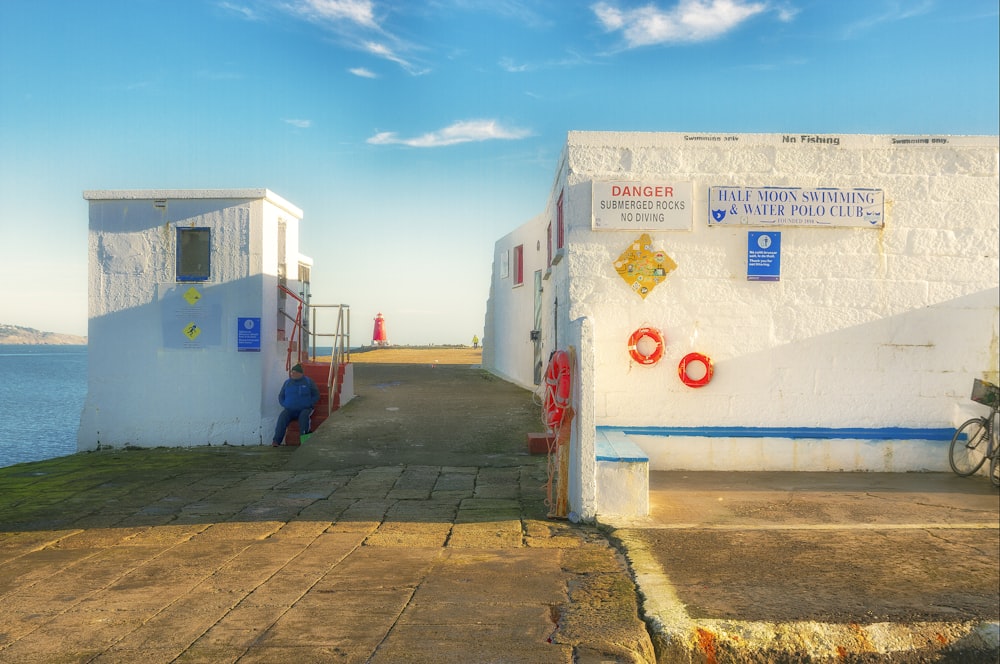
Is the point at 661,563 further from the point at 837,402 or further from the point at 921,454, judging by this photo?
the point at 921,454

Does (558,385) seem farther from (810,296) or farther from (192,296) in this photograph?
(192,296)

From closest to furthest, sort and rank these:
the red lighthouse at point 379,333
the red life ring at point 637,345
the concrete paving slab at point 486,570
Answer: the concrete paving slab at point 486,570 → the red life ring at point 637,345 → the red lighthouse at point 379,333

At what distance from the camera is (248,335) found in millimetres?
13297

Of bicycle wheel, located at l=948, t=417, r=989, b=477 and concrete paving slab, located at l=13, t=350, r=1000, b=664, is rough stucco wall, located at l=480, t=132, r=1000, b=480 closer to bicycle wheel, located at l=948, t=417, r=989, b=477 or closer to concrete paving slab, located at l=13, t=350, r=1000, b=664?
bicycle wheel, located at l=948, t=417, r=989, b=477

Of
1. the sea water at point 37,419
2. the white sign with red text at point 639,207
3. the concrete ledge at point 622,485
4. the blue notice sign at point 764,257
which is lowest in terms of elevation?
the sea water at point 37,419

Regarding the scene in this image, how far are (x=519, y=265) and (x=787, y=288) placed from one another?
8978mm

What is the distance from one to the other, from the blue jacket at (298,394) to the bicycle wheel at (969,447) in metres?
8.85

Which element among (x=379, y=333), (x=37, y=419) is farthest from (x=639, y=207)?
(x=37, y=419)

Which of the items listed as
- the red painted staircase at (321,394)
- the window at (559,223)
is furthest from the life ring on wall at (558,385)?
the red painted staircase at (321,394)

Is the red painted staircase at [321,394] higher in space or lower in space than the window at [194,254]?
lower

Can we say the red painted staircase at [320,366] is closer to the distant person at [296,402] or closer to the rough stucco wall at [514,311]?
the distant person at [296,402]

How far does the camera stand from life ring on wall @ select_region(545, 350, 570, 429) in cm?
724

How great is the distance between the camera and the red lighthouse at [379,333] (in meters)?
38.9

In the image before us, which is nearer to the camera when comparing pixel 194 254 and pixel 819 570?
pixel 819 570
